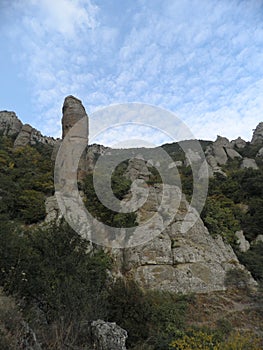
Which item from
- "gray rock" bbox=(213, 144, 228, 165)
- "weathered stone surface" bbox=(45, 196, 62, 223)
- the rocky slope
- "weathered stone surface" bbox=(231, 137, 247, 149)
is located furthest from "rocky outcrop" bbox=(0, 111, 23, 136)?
"weathered stone surface" bbox=(231, 137, 247, 149)

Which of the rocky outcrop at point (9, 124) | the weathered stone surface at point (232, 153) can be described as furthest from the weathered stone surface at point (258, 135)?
the rocky outcrop at point (9, 124)

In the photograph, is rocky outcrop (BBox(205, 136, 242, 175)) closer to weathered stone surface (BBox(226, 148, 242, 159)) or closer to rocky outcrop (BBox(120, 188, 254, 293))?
weathered stone surface (BBox(226, 148, 242, 159))

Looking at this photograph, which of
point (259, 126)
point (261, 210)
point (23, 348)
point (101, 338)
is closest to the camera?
point (23, 348)

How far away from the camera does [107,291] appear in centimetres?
913

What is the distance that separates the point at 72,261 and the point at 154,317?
283 centimetres

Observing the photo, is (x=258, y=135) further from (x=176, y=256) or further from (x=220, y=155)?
(x=176, y=256)

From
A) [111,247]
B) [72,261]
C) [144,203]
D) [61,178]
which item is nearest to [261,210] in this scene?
[144,203]

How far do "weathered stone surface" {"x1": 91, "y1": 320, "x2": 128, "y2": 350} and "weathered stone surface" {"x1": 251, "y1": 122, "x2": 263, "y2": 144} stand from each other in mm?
43880

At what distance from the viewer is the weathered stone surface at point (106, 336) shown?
19.9 ft

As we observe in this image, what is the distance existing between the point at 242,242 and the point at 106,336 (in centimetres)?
1447

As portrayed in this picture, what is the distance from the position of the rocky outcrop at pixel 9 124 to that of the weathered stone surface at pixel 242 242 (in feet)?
95.1

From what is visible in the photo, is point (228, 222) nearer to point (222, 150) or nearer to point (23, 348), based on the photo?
point (23, 348)

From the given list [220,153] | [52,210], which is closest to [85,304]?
[52,210]

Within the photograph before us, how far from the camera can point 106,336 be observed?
6.17m
